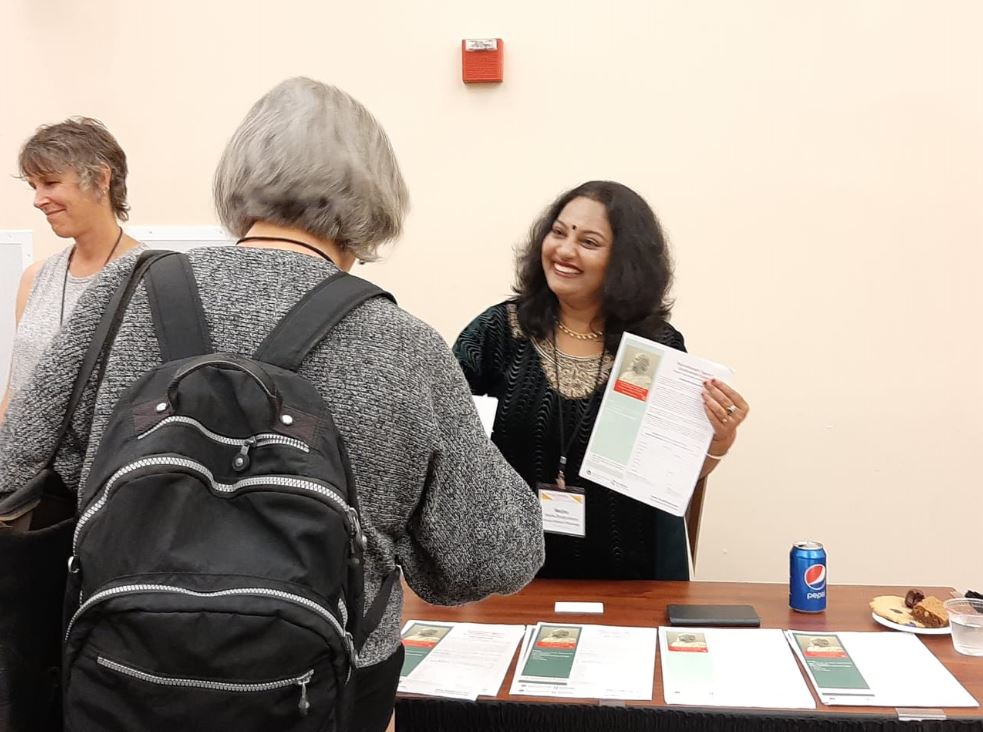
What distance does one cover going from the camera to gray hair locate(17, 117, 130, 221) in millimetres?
2283

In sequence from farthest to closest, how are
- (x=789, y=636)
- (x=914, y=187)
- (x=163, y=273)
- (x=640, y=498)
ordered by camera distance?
(x=914, y=187) → (x=640, y=498) → (x=789, y=636) → (x=163, y=273)

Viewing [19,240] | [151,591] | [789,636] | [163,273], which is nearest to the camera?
[151,591]

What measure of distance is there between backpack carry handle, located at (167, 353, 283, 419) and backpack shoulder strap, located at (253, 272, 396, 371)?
4 cm

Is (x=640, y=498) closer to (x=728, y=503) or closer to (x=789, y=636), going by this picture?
(x=789, y=636)

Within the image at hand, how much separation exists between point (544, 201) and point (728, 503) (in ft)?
3.98

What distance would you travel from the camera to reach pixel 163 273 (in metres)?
0.84

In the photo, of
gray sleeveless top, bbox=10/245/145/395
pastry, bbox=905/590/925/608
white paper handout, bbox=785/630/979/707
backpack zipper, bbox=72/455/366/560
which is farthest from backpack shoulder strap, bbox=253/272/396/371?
gray sleeveless top, bbox=10/245/145/395

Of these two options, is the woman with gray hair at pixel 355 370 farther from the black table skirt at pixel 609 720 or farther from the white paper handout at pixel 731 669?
the white paper handout at pixel 731 669

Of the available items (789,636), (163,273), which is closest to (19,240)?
(163,273)

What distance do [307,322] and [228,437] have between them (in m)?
0.14

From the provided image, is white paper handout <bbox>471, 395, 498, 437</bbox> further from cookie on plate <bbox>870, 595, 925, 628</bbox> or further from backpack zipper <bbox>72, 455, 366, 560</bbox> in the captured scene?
backpack zipper <bbox>72, 455, 366, 560</bbox>

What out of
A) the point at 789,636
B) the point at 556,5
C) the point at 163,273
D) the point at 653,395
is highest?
the point at 556,5

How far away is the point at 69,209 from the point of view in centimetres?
231

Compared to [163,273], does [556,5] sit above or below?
above
